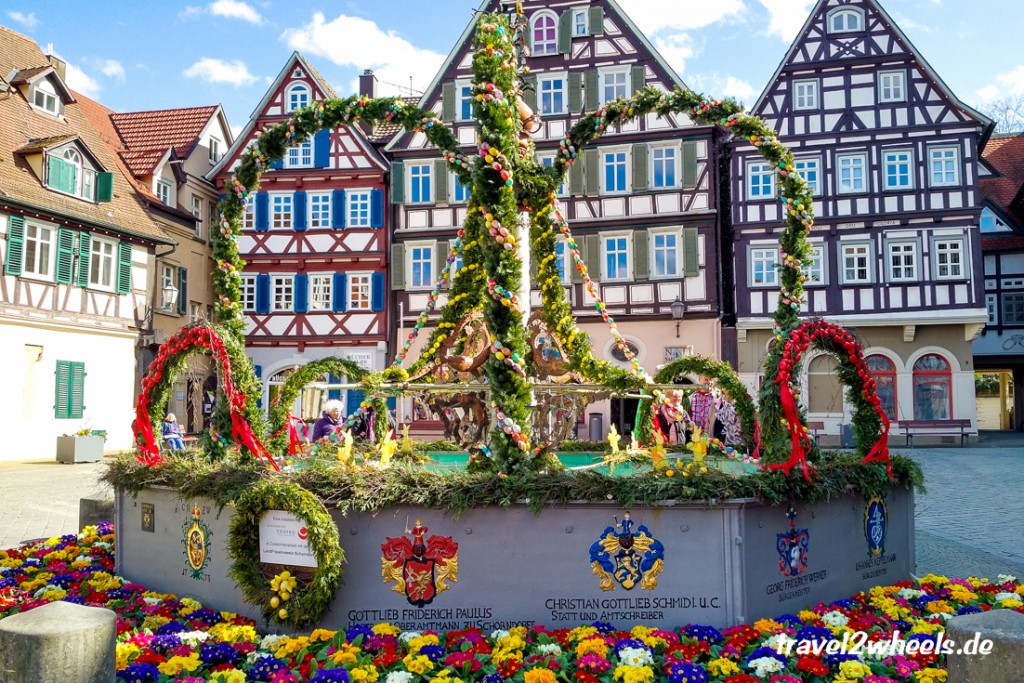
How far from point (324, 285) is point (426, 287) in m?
3.33

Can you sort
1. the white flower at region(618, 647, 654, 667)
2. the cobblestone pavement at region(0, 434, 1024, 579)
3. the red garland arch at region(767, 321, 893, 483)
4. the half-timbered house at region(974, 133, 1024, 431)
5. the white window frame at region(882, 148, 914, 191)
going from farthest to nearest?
the half-timbered house at region(974, 133, 1024, 431) → the white window frame at region(882, 148, 914, 191) → the cobblestone pavement at region(0, 434, 1024, 579) → the red garland arch at region(767, 321, 893, 483) → the white flower at region(618, 647, 654, 667)

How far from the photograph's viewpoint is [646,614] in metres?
5.75

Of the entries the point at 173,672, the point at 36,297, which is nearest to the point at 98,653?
the point at 173,672

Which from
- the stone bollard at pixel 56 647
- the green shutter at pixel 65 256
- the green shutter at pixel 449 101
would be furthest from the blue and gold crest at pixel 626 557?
the green shutter at pixel 449 101

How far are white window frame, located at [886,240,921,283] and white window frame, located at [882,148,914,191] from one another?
1.55 m

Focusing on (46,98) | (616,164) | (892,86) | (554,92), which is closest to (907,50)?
(892,86)

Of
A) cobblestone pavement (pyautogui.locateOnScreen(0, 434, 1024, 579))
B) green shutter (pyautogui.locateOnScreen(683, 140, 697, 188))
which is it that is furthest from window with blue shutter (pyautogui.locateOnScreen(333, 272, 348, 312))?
green shutter (pyautogui.locateOnScreen(683, 140, 697, 188))

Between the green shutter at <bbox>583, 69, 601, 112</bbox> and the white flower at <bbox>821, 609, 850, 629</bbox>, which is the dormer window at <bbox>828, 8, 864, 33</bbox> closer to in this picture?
the green shutter at <bbox>583, 69, 601, 112</bbox>

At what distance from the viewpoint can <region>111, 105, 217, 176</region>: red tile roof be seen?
1128 inches

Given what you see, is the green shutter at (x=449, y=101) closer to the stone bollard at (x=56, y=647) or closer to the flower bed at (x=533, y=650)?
the flower bed at (x=533, y=650)

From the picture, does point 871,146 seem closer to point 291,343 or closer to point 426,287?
point 426,287

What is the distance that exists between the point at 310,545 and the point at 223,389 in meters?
1.79

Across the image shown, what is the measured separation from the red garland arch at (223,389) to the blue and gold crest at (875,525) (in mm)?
4423

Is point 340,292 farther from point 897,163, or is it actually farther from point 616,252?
point 897,163
